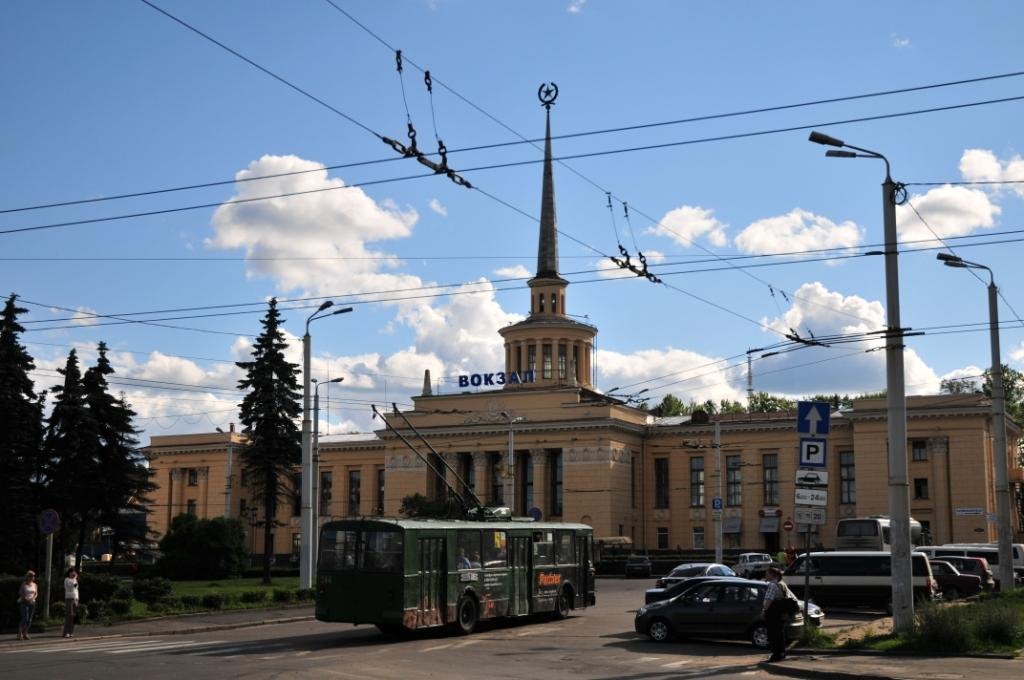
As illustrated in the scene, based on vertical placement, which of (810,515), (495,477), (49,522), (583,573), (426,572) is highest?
(495,477)

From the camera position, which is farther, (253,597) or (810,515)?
(253,597)

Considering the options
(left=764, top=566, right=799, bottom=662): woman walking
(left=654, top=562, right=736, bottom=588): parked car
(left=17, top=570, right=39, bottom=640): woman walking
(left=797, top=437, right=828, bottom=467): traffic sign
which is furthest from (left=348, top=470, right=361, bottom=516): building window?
(left=764, top=566, right=799, bottom=662): woman walking

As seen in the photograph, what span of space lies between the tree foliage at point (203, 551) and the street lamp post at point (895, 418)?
156 ft

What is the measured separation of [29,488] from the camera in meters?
48.1

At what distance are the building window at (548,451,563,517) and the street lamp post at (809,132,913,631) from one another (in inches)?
2356

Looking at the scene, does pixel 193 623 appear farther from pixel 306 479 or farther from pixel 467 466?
pixel 467 466

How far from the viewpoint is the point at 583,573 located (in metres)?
34.2

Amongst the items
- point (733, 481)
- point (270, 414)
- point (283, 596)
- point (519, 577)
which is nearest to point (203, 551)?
point (270, 414)

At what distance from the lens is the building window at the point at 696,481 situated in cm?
8200

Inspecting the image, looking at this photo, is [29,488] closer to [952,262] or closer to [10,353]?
[10,353]

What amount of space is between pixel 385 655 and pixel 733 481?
6063 cm

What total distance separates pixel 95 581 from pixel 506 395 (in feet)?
168

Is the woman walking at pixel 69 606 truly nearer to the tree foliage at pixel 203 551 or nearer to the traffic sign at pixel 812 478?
the traffic sign at pixel 812 478

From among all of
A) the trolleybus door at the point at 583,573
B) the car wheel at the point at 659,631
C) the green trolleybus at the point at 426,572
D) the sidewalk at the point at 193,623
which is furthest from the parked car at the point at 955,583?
the sidewalk at the point at 193,623
